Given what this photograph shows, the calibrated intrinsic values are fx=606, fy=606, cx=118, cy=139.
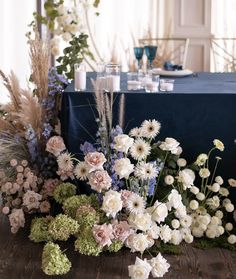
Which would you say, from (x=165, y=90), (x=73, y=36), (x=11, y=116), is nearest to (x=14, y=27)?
(x=73, y=36)

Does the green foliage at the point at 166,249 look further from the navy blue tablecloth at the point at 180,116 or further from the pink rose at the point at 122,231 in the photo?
the navy blue tablecloth at the point at 180,116

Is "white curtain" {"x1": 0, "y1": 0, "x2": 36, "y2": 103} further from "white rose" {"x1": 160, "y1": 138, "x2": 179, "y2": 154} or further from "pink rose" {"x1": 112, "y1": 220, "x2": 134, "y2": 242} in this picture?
"pink rose" {"x1": 112, "y1": 220, "x2": 134, "y2": 242}

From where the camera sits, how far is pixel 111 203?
96.5 inches

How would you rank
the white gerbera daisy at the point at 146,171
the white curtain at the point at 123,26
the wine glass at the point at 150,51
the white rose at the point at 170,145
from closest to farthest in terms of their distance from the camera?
the white gerbera daisy at the point at 146,171
the white rose at the point at 170,145
the wine glass at the point at 150,51
the white curtain at the point at 123,26

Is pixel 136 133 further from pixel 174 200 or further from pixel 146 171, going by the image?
pixel 174 200

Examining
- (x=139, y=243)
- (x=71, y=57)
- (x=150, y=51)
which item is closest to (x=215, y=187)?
(x=139, y=243)

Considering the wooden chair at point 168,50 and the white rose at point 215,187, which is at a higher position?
the wooden chair at point 168,50

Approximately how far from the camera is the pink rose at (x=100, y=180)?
8.22ft

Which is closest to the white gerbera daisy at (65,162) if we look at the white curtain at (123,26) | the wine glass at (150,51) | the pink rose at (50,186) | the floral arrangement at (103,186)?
the floral arrangement at (103,186)

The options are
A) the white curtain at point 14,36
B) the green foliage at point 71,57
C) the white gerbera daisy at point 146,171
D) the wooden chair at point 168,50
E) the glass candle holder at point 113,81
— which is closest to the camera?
the white gerbera daisy at point 146,171

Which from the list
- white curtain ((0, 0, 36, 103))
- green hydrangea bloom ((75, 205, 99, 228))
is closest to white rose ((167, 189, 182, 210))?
green hydrangea bloom ((75, 205, 99, 228))

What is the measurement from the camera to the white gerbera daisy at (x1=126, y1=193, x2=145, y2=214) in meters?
2.52

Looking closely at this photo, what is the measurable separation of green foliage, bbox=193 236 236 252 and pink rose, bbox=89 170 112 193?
55cm

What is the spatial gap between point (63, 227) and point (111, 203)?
0.87 feet
